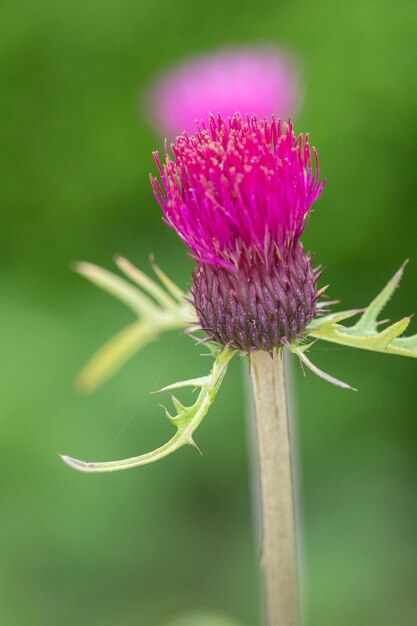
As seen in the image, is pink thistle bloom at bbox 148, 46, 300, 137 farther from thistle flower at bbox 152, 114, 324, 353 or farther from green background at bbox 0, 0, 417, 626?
thistle flower at bbox 152, 114, 324, 353

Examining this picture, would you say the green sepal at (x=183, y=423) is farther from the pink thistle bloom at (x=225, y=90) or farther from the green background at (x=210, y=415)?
the green background at (x=210, y=415)

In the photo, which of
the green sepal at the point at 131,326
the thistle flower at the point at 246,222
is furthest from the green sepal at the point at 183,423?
the green sepal at the point at 131,326

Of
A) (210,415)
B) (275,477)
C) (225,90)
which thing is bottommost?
(275,477)

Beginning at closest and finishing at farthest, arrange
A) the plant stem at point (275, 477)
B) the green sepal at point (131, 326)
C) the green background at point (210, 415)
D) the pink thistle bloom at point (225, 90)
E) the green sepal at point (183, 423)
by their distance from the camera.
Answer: the green sepal at point (183, 423) < the plant stem at point (275, 477) < the green sepal at point (131, 326) < the pink thistle bloom at point (225, 90) < the green background at point (210, 415)

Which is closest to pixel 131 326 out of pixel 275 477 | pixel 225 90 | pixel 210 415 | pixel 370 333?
pixel 275 477

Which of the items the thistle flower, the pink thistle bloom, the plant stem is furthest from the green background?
the thistle flower

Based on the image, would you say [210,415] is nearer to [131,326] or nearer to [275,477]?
[131,326]

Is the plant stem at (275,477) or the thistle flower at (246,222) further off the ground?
the thistle flower at (246,222)
